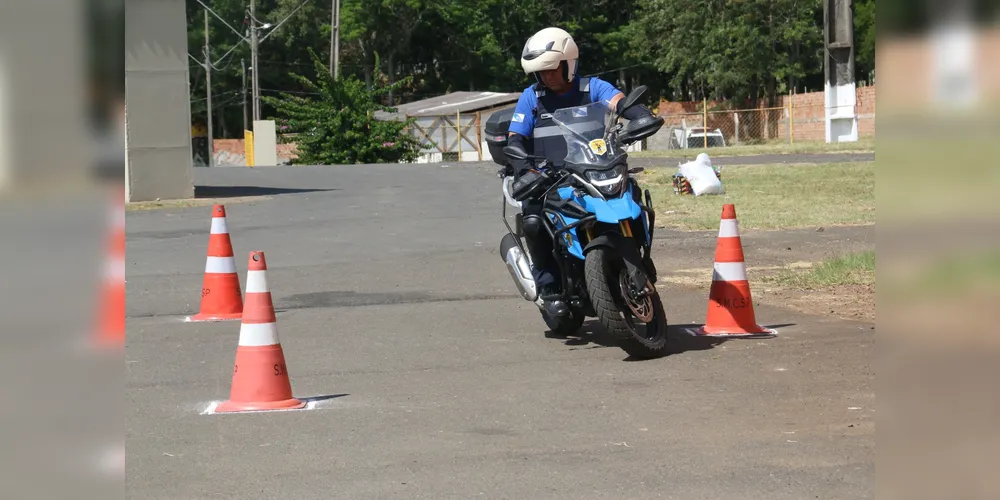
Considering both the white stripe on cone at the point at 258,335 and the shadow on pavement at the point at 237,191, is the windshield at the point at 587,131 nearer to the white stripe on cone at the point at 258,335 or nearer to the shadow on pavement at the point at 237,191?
the white stripe on cone at the point at 258,335

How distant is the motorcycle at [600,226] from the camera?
25.0ft

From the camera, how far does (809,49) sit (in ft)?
214

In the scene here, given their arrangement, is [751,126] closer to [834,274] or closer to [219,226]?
[834,274]

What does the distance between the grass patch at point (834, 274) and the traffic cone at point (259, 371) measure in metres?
5.39

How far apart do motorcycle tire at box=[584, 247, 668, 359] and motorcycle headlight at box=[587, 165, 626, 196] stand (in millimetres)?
419

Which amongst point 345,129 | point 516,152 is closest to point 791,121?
point 345,129

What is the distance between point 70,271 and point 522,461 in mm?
3909

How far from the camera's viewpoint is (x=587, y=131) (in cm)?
822

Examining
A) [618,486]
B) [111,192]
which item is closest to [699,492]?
[618,486]

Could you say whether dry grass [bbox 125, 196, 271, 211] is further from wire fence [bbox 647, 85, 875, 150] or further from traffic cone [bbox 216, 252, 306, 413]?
wire fence [bbox 647, 85, 875, 150]

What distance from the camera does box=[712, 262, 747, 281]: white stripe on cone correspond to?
860 centimetres

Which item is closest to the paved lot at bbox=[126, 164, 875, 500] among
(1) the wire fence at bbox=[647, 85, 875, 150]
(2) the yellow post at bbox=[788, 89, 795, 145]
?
(2) the yellow post at bbox=[788, 89, 795, 145]

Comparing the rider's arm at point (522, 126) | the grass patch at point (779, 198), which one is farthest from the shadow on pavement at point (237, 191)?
the rider's arm at point (522, 126)

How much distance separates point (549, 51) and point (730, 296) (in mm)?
1956
